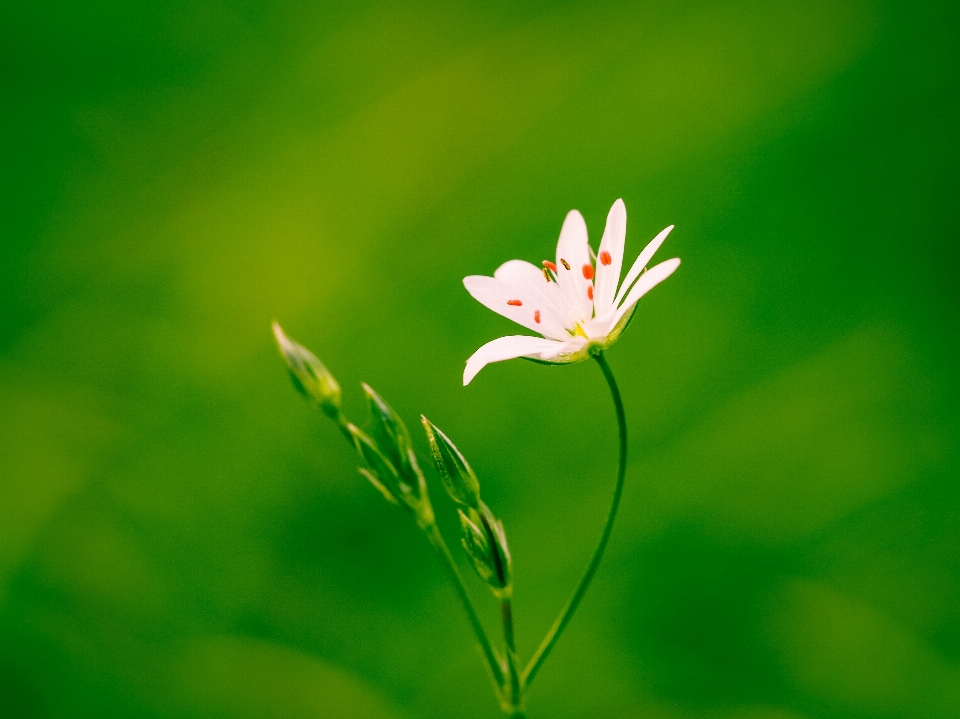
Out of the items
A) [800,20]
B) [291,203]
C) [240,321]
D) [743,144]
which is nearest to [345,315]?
[240,321]

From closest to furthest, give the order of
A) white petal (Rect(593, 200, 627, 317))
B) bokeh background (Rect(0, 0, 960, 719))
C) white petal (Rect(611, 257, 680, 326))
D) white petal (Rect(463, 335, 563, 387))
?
white petal (Rect(611, 257, 680, 326)) → white petal (Rect(463, 335, 563, 387)) → white petal (Rect(593, 200, 627, 317)) → bokeh background (Rect(0, 0, 960, 719))

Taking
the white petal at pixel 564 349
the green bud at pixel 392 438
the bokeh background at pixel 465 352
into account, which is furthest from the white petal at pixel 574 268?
the bokeh background at pixel 465 352

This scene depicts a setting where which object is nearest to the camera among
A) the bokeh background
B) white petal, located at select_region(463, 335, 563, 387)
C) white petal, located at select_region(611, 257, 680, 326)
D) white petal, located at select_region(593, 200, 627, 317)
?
white petal, located at select_region(611, 257, 680, 326)

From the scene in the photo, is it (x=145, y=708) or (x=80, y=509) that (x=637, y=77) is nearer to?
(x=80, y=509)

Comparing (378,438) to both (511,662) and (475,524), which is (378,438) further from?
(511,662)

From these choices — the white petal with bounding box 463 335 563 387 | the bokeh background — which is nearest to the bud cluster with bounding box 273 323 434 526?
the white petal with bounding box 463 335 563 387

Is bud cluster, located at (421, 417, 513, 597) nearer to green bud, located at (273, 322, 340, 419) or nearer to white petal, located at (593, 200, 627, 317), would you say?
green bud, located at (273, 322, 340, 419)
